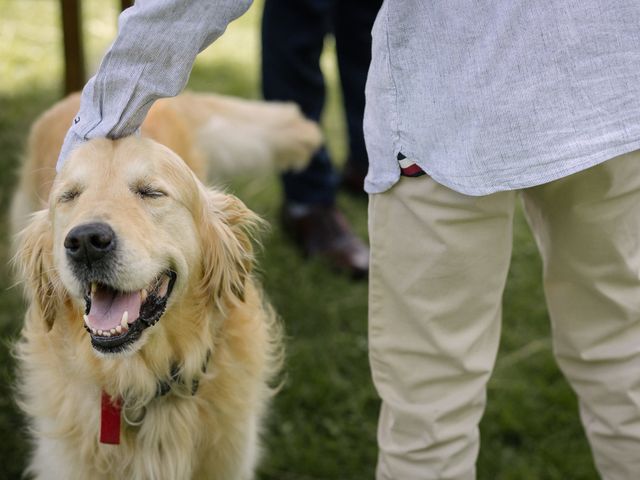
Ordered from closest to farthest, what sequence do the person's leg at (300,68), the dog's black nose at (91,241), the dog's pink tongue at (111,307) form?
the dog's black nose at (91,241) < the dog's pink tongue at (111,307) < the person's leg at (300,68)

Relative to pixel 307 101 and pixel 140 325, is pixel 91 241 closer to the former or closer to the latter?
pixel 140 325

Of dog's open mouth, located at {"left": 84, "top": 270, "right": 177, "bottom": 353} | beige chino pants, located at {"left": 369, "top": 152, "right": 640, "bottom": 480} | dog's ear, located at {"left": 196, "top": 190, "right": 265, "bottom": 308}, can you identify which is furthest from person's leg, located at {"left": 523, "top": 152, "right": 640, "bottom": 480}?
dog's open mouth, located at {"left": 84, "top": 270, "right": 177, "bottom": 353}

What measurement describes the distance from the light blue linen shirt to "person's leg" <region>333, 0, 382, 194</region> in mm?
2113

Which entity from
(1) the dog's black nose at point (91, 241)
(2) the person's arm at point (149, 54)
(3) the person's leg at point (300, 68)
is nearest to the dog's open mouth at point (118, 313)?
(1) the dog's black nose at point (91, 241)

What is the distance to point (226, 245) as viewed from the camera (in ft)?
7.17

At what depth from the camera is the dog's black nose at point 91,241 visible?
176 centimetres

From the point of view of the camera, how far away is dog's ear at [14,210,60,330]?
2125mm

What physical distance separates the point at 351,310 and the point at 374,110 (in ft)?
6.18

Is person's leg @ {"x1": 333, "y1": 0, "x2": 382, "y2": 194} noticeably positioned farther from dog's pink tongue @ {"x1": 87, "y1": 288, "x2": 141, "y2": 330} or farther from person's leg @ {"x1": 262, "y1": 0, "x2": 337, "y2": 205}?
dog's pink tongue @ {"x1": 87, "y1": 288, "x2": 141, "y2": 330}

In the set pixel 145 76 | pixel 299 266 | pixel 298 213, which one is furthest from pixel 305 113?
pixel 145 76

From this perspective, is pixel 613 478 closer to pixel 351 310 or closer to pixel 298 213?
pixel 351 310

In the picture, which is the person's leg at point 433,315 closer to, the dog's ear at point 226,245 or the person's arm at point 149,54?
the dog's ear at point 226,245

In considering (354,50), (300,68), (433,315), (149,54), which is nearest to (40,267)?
(149,54)

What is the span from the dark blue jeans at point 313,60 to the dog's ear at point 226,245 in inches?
56.9
